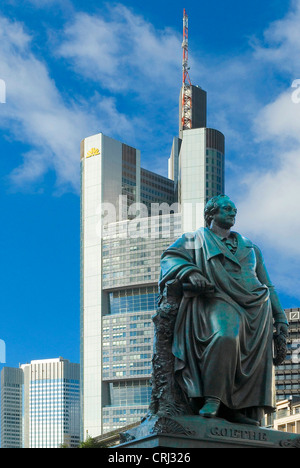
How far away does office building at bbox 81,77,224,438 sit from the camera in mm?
129750

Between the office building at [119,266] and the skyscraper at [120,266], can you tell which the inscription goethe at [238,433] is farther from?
the office building at [119,266]

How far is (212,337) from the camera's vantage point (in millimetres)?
13320

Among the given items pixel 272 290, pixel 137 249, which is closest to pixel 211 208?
pixel 272 290

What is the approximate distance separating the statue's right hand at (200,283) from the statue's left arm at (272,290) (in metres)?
1.39

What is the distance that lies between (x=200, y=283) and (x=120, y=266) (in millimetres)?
121331

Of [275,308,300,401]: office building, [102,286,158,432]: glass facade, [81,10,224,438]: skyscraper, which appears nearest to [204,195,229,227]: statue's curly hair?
[275,308,300,401]: office building

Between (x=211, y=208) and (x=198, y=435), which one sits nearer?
(x=198, y=435)

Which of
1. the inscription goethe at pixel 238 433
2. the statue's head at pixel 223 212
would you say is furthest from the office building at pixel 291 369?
the inscription goethe at pixel 238 433

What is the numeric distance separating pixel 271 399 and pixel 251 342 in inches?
36.5

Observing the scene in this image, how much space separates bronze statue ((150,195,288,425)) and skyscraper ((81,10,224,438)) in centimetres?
11342

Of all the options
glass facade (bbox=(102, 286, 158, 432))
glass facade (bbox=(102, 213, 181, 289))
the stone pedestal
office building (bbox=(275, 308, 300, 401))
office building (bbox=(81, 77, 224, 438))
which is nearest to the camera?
the stone pedestal

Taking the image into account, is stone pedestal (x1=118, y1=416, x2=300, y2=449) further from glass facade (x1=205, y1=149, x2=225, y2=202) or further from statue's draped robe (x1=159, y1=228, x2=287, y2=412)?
glass facade (x1=205, y1=149, x2=225, y2=202)

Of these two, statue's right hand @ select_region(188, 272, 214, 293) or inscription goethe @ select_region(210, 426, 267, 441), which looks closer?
inscription goethe @ select_region(210, 426, 267, 441)

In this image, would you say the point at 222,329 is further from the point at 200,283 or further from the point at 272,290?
the point at 272,290
